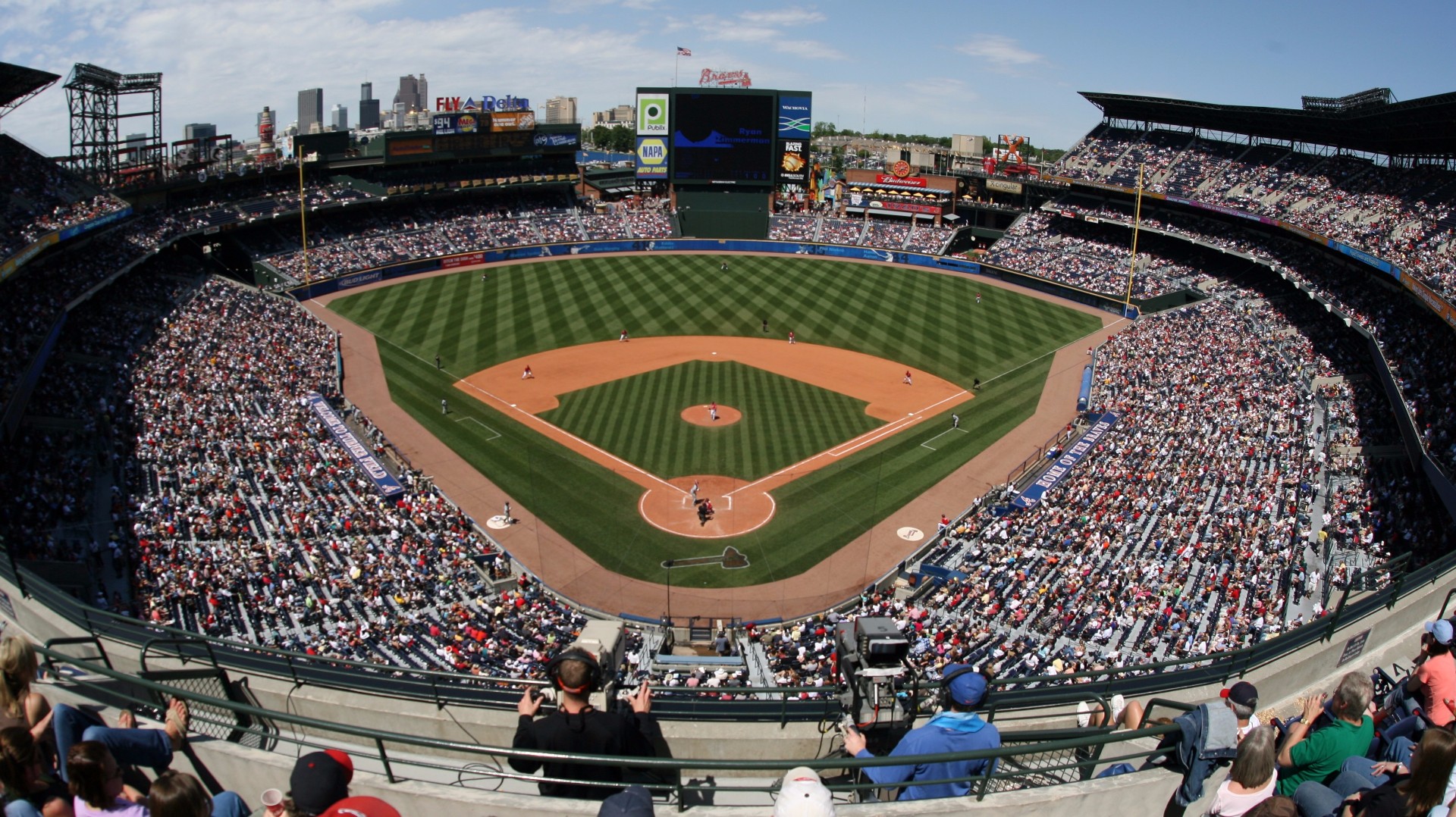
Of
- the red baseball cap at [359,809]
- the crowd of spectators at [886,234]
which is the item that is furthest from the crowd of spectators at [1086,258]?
the red baseball cap at [359,809]

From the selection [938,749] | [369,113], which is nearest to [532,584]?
[938,749]

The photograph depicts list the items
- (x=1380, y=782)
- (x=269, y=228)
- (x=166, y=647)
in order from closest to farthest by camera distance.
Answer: (x=1380, y=782)
(x=166, y=647)
(x=269, y=228)

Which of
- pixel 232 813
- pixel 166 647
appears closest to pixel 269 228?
pixel 166 647

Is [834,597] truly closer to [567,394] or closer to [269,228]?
[567,394]

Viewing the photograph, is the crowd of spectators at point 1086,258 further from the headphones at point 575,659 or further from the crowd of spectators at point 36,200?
the headphones at point 575,659

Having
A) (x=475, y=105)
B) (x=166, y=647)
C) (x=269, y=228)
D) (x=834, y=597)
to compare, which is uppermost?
(x=475, y=105)

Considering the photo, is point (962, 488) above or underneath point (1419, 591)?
underneath
